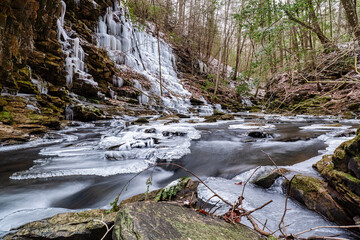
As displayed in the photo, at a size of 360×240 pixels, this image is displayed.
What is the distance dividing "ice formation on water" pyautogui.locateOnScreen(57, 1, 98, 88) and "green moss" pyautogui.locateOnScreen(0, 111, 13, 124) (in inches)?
168

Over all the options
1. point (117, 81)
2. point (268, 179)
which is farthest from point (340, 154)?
point (117, 81)

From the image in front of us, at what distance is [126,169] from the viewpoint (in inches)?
123

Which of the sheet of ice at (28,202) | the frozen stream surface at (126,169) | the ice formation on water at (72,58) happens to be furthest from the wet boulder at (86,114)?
the sheet of ice at (28,202)

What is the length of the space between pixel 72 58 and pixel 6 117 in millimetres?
5884

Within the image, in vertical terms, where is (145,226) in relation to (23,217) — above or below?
above

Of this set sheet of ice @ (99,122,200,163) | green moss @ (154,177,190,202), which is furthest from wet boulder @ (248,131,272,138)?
green moss @ (154,177,190,202)

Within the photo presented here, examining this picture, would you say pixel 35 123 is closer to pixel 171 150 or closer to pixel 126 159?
pixel 126 159

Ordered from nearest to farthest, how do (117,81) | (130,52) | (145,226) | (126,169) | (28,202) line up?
(145,226) < (28,202) < (126,169) < (117,81) < (130,52)

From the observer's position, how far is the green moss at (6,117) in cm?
493

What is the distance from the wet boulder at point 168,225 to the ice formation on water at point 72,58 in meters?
9.95

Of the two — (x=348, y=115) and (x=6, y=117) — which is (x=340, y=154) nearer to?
(x=6, y=117)

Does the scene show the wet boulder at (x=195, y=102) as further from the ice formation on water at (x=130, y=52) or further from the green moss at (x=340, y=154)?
the green moss at (x=340, y=154)

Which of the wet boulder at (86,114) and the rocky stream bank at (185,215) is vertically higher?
the wet boulder at (86,114)

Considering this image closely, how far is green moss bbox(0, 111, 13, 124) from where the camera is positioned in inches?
194
